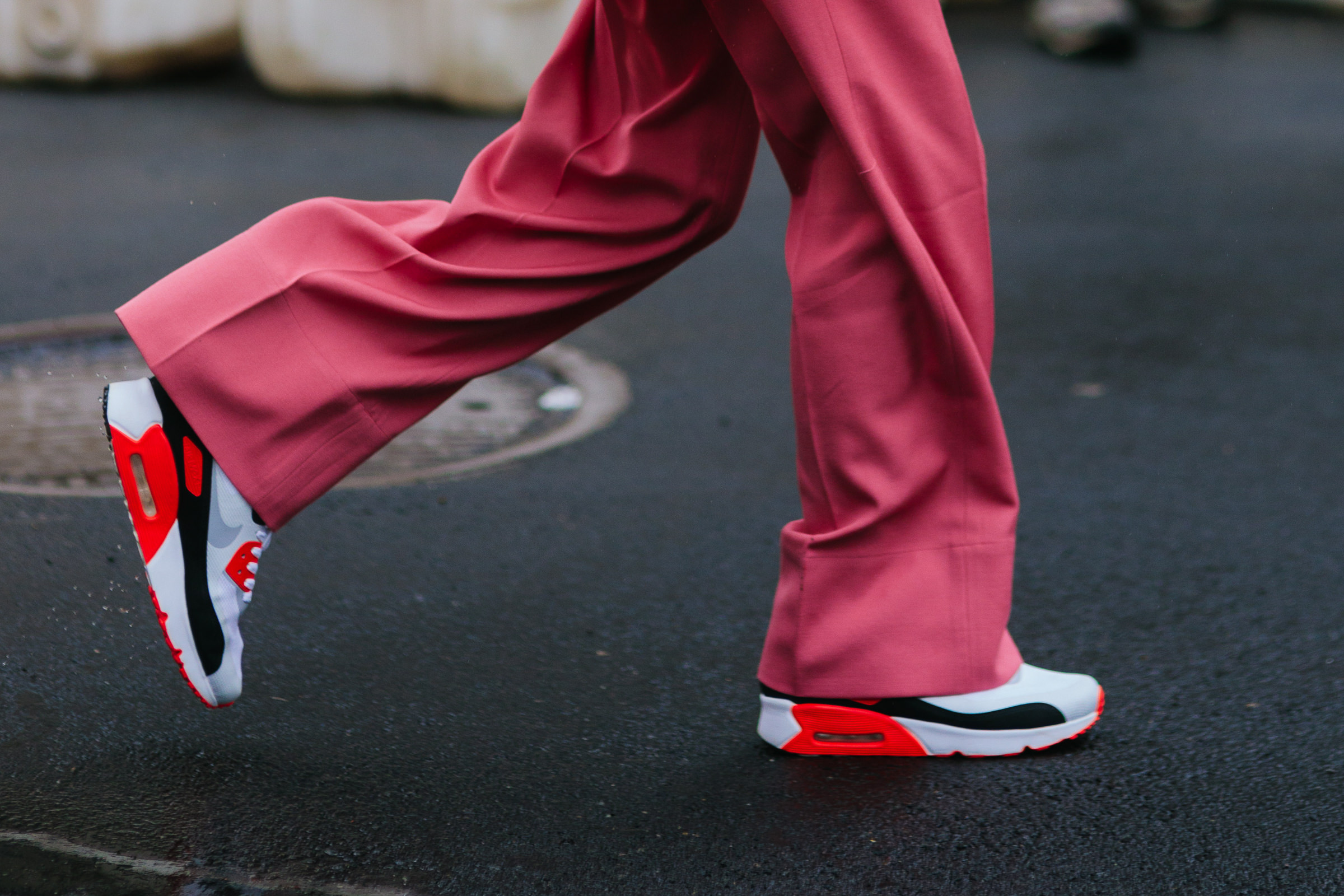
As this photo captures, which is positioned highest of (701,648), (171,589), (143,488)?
(143,488)

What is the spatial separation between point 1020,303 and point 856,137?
9.76 ft

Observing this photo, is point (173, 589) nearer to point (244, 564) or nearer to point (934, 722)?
point (244, 564)

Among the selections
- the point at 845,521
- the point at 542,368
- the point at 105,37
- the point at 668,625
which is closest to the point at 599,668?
the point at 668,625

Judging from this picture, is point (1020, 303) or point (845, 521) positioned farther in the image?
point (1020, 303)

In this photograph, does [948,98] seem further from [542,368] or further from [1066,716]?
[542,368]

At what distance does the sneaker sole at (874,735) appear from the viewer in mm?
2027

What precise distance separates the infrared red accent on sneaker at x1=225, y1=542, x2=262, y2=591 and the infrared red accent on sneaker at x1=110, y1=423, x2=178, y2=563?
0.28 feet

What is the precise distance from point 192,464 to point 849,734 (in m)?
0.90

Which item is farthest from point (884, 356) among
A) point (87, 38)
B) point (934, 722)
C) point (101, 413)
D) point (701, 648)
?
point (87, 38)

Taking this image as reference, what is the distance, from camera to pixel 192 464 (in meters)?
1.88

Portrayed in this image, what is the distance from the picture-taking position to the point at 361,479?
3.15 metres

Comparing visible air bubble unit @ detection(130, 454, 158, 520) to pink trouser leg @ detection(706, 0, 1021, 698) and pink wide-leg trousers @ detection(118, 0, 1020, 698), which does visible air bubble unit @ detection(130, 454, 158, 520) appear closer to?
pink wide-leg trousers @ detection(118, 0, 1020, 698)

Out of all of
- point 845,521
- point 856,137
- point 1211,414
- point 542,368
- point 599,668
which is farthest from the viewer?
point 542,368

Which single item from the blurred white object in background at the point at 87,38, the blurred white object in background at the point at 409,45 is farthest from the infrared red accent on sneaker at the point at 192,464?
the blurred white object in background at the point at 87,38
